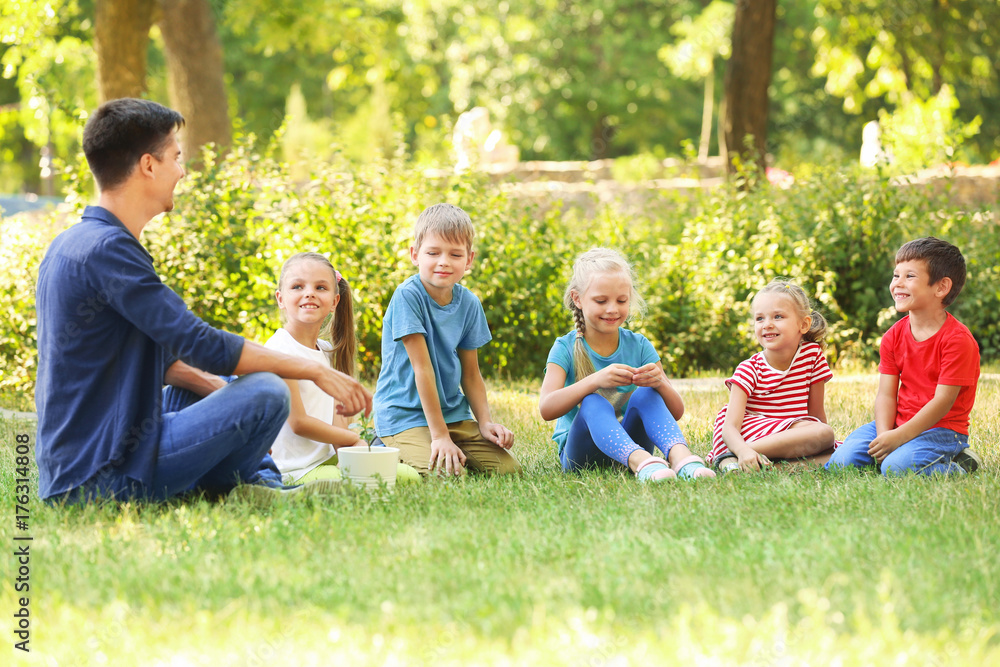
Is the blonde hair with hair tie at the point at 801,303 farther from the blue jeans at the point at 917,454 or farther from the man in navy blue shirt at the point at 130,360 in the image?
the man in navy blue shirt at the point at 130,360

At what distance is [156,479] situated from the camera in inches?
134

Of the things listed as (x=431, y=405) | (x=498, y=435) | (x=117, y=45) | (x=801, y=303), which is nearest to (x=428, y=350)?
(x=431, y=405)

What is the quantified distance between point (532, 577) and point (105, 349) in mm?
1695

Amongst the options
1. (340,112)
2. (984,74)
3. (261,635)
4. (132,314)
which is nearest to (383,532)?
(261,635)

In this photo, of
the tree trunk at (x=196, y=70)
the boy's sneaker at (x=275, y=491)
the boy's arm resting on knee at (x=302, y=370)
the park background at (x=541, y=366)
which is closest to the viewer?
the park background at (x=541, y=366)

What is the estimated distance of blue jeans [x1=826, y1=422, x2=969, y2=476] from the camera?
4.12m

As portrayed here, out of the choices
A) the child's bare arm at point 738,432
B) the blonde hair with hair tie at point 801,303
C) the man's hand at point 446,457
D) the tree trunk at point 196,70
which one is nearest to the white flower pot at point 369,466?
the man's hand at point 446,457

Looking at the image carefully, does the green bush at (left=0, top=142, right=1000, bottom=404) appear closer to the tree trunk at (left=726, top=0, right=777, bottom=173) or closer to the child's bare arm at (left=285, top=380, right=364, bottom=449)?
the tree trunk at (left=726, top=0, right=777, bottom=173)

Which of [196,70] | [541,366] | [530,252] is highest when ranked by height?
[196,70]

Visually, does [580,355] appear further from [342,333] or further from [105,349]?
[105,349]

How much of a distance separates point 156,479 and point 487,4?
90.0ft

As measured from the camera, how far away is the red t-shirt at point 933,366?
4.13m

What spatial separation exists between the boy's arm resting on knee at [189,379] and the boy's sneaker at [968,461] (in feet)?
10.6

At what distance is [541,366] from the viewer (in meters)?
8.11
